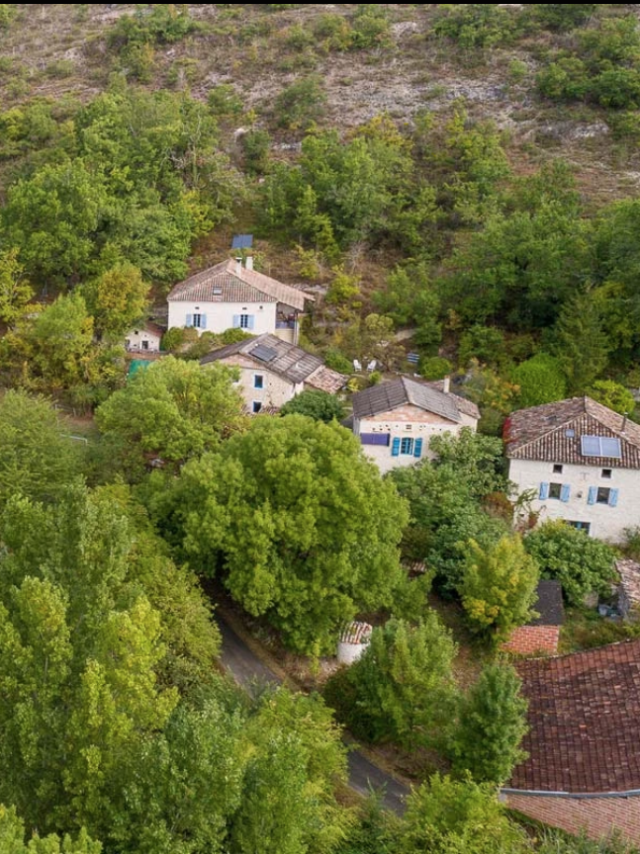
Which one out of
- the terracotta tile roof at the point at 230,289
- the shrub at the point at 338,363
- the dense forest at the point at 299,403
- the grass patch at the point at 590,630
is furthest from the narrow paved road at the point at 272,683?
the terracotta tile roof at the point at 230,289

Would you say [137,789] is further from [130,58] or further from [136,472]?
[130,58]

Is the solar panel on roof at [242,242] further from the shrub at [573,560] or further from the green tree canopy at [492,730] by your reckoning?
the green tree canopy at [492,730]

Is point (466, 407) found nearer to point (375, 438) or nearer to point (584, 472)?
point (375, 438)

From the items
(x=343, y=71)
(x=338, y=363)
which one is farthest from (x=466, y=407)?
(x=343, y=71)

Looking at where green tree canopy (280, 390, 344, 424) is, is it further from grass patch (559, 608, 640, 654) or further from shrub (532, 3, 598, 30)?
shrub (532, 3, 598, 30)

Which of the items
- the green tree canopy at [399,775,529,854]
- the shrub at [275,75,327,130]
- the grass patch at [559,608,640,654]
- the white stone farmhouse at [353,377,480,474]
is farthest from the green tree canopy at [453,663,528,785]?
the shrub at [275,75,327,130]

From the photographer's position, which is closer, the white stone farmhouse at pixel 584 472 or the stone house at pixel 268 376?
the white stone farmhouse at pixel 584 472
